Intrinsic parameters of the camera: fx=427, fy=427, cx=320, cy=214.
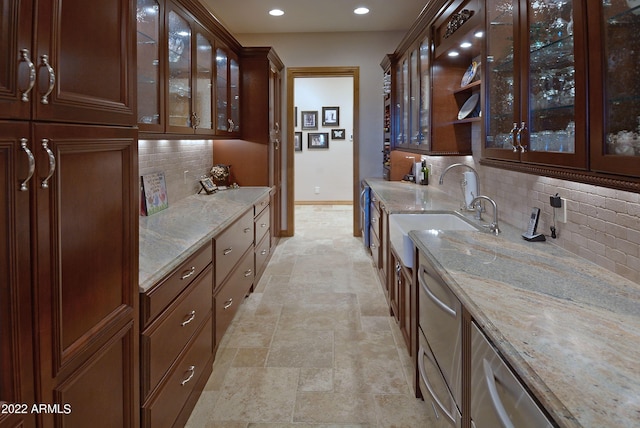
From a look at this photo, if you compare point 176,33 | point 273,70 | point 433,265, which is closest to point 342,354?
point 433,265

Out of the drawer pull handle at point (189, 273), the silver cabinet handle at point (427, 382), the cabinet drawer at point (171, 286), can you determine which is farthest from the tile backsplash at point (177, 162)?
the silver cabinet handle at point (427, 382)

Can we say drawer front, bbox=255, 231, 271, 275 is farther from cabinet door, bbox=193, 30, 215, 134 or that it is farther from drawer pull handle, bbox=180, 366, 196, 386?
drawer pull handle, bbox=180, 366, 196, 386

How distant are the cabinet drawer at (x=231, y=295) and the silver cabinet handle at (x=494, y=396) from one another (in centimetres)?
174

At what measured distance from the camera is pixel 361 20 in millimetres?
5383

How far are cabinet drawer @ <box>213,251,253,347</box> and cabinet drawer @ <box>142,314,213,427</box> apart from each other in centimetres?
15

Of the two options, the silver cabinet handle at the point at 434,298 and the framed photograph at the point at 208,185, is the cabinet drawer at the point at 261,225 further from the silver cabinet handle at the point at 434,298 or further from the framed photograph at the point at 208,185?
the silver cabinet handle at the point at 434,298

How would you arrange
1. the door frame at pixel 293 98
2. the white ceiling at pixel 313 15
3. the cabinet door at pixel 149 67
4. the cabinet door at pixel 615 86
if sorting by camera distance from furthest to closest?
the door frame at pixel 293 98 → the white ceiling at pixel 313 15 → the cabinet door at pixel 149 67 → the cabinet door at pixel 615 86

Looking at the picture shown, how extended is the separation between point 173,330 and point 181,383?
31cm

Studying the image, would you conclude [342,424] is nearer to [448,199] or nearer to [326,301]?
[326,301]

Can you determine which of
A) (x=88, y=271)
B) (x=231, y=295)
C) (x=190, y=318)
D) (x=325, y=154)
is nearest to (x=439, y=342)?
(x=190, y=318)

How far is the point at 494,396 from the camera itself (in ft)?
3.55

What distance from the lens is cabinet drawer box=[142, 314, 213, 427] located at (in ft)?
5.34

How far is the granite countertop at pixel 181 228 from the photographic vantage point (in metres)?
1.73

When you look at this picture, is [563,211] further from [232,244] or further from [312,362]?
[232,244]
